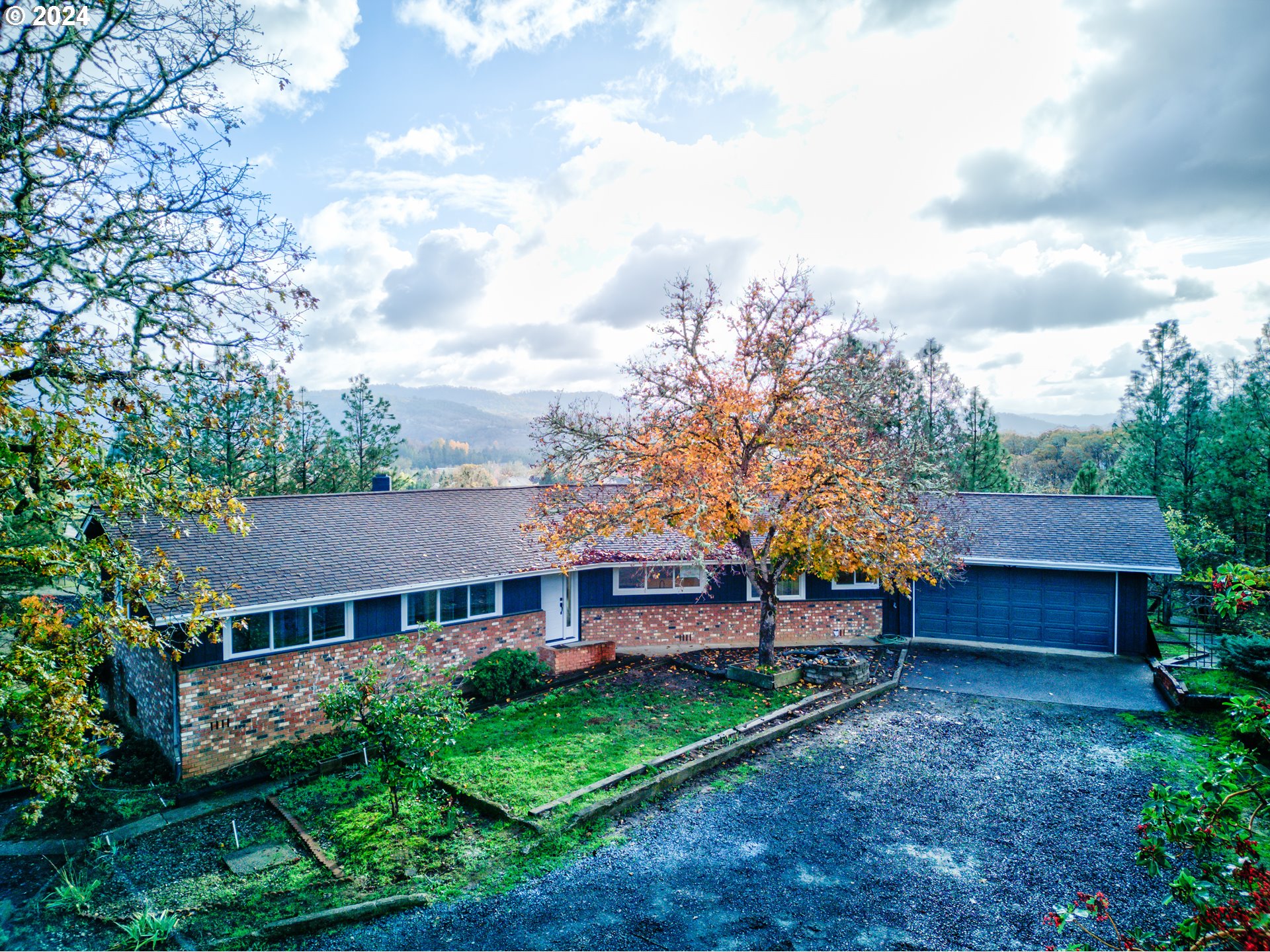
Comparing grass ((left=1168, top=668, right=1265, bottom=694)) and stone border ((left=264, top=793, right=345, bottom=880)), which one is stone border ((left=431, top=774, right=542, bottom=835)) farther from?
grass ((left=1168, top=668, right=1265, bottom=694))

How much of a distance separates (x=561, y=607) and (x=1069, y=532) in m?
14.9

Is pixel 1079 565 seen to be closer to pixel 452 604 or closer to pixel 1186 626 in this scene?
pixel 1186 626

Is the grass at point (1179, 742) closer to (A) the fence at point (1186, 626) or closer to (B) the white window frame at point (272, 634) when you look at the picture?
(A) the fence at point (1186, 626)

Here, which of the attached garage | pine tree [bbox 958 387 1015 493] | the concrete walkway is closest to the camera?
the concrete walkway

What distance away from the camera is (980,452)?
30641 mm

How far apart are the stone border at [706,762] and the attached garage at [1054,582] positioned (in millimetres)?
5353

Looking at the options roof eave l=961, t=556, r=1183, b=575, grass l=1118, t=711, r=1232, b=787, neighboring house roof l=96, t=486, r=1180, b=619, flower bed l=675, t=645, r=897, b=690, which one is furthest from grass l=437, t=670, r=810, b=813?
roof eave l=961, t=556, r=1183, b=575

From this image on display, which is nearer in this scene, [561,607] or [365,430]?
[561,607]

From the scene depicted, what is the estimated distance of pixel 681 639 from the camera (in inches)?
746

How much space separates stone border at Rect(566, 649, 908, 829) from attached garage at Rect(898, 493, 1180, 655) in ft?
17.6

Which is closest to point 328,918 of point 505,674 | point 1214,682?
point 505,674

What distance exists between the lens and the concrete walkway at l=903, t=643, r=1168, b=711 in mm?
14469

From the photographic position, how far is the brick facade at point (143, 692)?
476 inches

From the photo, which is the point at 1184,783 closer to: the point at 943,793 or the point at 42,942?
the point at 943,793
